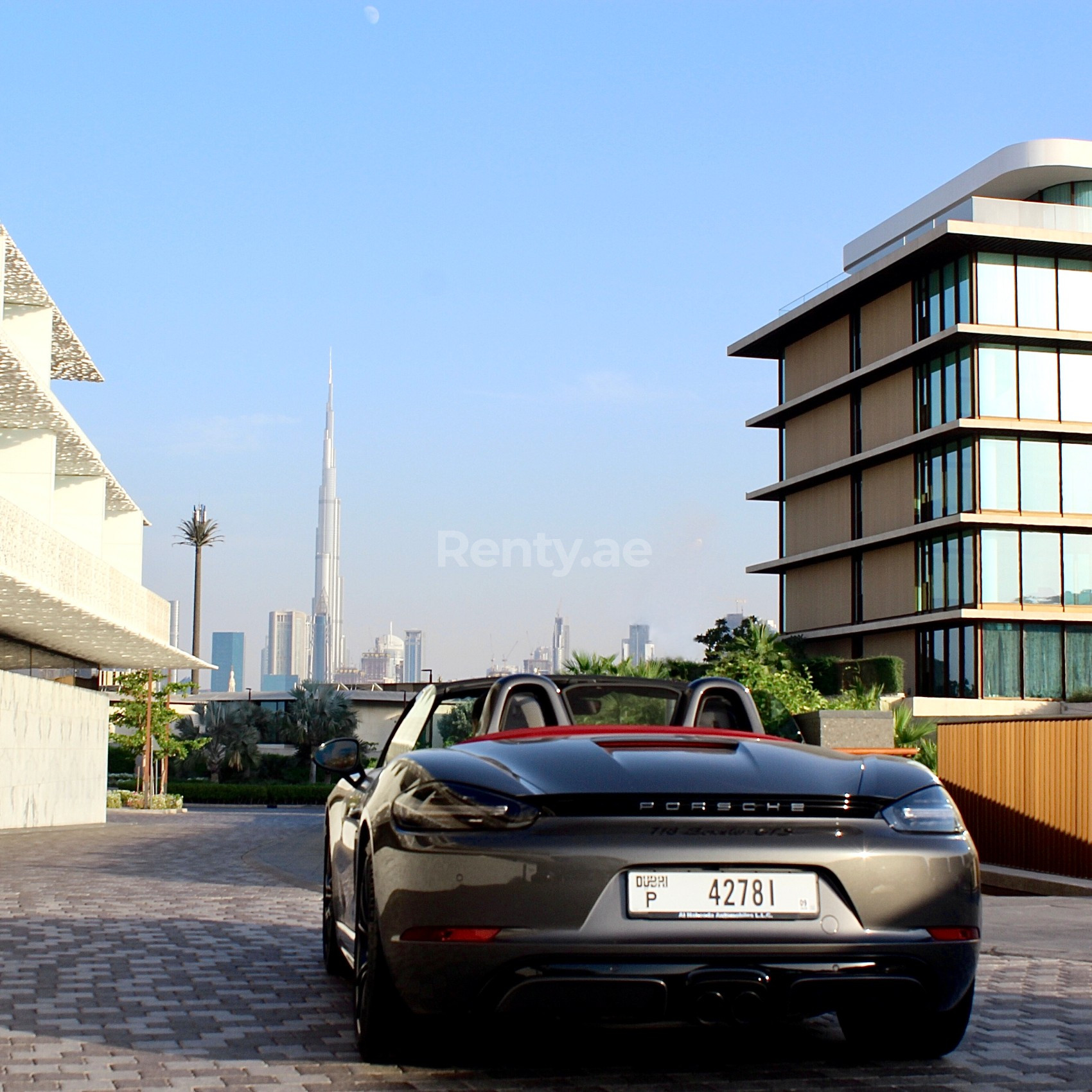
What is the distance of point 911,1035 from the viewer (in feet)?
16.3

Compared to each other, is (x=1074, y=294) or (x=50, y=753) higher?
(x=1074, y=294)

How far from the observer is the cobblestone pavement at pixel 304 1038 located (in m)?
4.66

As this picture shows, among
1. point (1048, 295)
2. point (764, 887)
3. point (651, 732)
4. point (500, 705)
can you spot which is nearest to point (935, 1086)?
point (764, 887)

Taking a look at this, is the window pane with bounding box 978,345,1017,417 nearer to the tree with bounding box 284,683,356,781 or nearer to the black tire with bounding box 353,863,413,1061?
the tree with bounding box 284,683,356,781

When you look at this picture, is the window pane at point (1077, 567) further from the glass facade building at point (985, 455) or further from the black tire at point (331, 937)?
the black tire at point (331, 937)

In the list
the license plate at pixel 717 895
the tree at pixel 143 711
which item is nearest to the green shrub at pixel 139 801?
the tree at pixel 143 711

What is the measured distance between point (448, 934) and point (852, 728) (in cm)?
1191

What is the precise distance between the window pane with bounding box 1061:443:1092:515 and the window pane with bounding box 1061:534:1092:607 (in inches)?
38.6

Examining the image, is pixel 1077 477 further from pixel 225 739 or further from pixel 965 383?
pixel 225 739

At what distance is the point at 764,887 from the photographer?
167 inches

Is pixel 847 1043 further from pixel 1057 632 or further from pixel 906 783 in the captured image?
pixel 1057 632

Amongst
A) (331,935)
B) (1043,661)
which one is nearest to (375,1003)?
(331,935)

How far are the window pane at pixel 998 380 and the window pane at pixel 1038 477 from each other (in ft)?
4.41

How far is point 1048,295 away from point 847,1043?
50.3 m
